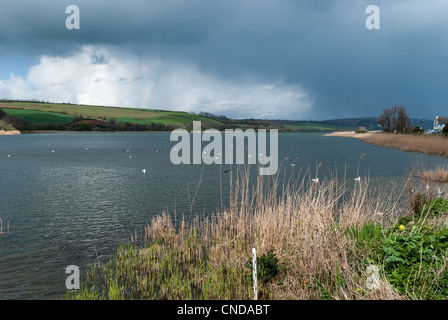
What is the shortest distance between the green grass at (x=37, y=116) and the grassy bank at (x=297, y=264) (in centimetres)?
16319

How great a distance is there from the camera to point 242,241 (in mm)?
10359

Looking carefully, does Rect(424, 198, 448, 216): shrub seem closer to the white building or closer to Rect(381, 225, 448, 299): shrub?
Rect(381, 225, 448, 299): shrub

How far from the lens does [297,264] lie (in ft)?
26.2

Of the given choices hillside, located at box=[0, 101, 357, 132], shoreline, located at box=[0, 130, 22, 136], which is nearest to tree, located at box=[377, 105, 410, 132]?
hillside, located at box=[0, 101, 357, 132]

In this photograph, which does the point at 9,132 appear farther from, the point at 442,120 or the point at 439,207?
the point at 442,120

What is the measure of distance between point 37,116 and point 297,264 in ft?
566

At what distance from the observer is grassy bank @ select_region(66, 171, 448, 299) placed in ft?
20.6

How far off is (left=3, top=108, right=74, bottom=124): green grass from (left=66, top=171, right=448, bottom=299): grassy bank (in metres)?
163

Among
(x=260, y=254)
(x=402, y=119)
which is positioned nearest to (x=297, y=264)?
(x=260, y=254)

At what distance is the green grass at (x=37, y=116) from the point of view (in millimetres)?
152000

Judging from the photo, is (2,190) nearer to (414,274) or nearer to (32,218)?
(32,218)

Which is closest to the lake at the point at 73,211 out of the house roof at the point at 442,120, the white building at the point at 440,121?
the white building at the point at 440,121
